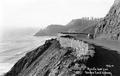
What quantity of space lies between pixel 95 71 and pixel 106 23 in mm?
28434

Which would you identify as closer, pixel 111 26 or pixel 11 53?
pixel 111 26

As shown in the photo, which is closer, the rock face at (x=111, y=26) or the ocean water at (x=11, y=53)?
the rock face at (x=111, y=26)

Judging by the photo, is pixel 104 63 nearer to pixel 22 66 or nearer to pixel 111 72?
pixel 111 72

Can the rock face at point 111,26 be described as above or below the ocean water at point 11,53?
above

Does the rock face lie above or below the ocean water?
above

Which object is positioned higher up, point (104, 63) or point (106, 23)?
point (106, 23)

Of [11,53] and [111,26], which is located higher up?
[111,26]

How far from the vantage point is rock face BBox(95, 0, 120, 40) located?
130 ft

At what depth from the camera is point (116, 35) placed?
38312mm

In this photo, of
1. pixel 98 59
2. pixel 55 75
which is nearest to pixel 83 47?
pixel 98 59

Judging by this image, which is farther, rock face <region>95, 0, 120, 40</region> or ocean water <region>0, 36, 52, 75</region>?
ocean water <region>0, 36, 52, 75</region>

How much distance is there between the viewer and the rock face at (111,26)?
39594 mm

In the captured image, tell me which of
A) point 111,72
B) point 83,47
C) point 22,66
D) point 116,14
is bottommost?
point 22,66

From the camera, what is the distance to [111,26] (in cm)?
4253
